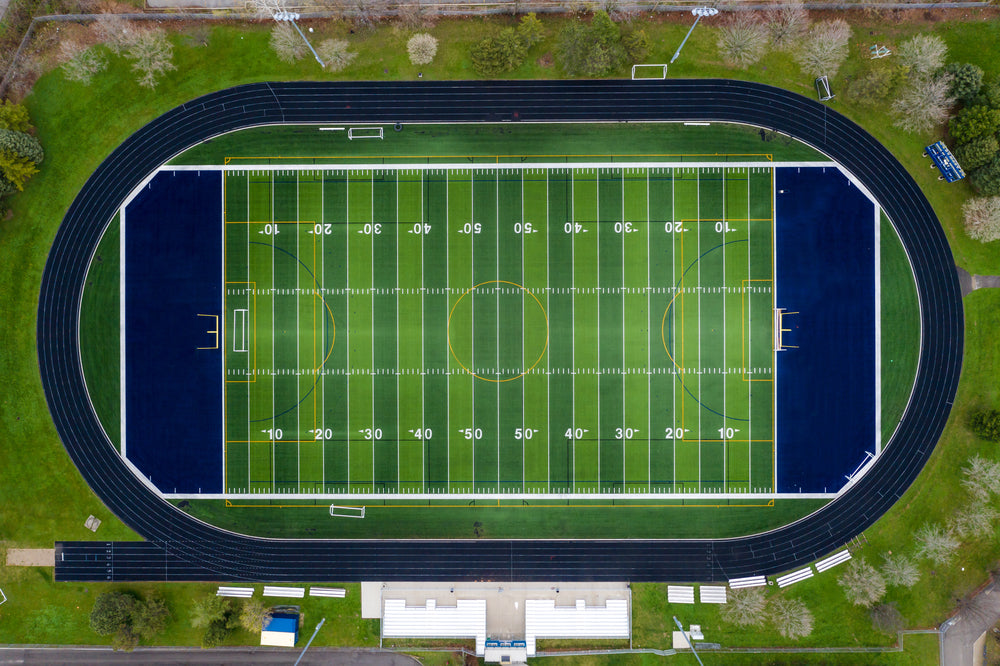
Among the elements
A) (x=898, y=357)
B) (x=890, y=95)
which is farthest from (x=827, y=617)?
(x=890, y=95)

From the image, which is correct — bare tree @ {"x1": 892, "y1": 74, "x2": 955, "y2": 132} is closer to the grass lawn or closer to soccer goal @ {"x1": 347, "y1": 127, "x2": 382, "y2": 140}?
the grass lawn

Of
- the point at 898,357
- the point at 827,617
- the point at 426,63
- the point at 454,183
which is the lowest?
the point at 827,617

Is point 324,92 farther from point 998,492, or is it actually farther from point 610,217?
point 998,492

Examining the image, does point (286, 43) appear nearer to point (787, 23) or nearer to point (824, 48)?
point (787, 23)

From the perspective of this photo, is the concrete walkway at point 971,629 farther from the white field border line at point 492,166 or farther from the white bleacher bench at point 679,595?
the white field border line at point 492,166

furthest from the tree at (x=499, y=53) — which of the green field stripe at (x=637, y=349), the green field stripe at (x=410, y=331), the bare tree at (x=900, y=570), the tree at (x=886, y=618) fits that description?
the tree at (x=886, y=618)

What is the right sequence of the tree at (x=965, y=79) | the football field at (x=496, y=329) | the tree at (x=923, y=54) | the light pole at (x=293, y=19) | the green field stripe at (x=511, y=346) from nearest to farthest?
1. the light pole at (x=293, y=19)
2. the tree at (x=965, y=79)
3. the tree at (x=923, y=54)
4. the football field at (x=496, y=329)
5. the green field stripe at (x=511, y=346)
